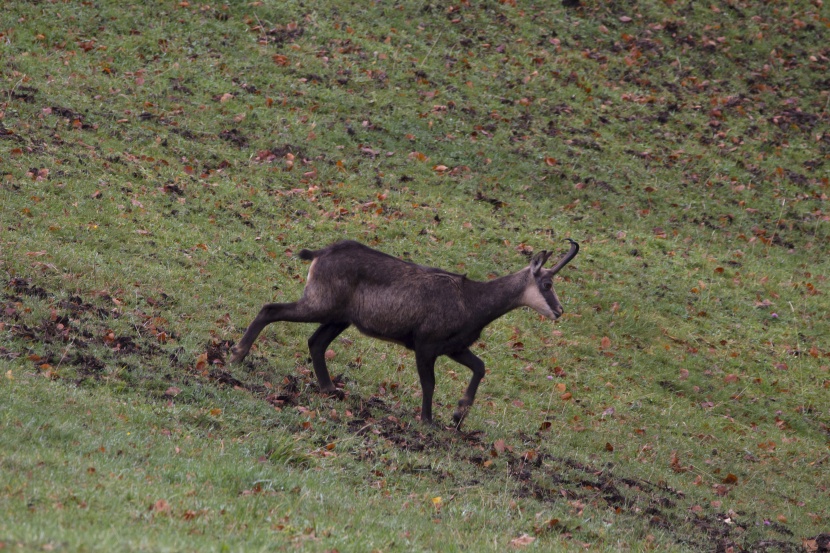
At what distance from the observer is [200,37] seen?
19.2 metres

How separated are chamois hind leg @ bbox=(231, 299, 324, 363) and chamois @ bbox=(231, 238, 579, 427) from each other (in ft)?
0.03

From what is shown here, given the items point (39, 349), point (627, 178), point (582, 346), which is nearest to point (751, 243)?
point (627, 178)

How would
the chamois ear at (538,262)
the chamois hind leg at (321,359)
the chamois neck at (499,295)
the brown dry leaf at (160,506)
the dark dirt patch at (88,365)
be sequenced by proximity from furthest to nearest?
the chamois ear at (538,262) < the chamois neck at (499,295) < the chamois hind leg at (321,359) < the dark dirt patch at (88,365) < the brown dry leaf at (160,506)

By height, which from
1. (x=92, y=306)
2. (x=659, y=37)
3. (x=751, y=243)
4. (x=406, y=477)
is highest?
(x=659, y=37)

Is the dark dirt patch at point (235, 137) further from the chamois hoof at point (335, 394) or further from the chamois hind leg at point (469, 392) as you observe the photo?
the chamois hind leg at point (469, 392)

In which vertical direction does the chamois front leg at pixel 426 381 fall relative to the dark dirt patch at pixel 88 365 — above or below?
above

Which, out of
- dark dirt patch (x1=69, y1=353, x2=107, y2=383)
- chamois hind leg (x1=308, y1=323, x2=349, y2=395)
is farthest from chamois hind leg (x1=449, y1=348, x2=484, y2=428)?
dark dirt patch (x1=69, y1=353, x2=107, y2=383)

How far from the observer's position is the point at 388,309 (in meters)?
9.87

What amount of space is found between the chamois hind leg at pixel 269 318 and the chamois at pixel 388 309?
1 cm

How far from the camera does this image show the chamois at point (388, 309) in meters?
9.88

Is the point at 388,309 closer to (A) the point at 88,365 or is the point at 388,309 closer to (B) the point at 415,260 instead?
(A) the point at 88,365

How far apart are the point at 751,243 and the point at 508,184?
4530mm

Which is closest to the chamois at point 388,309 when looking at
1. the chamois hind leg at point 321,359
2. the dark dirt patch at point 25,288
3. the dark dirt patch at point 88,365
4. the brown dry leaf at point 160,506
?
the chamois hind leg at point 321,359

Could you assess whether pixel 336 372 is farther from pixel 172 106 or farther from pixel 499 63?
pixel 499 63
